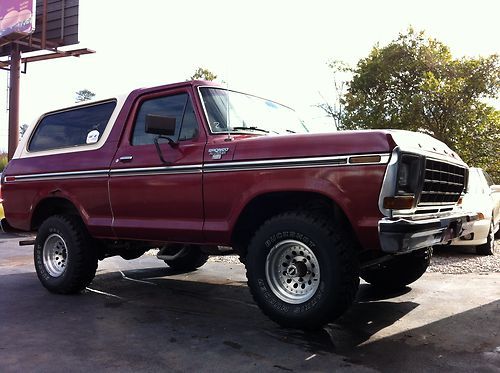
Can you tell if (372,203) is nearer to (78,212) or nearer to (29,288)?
(78,212)

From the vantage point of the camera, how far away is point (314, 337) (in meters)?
4.15

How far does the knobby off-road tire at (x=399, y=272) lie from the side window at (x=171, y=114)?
7.87ft

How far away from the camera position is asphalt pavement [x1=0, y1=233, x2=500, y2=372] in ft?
11.8

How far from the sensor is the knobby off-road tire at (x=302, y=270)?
3938 mm

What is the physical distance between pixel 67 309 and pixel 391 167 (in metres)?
3.60

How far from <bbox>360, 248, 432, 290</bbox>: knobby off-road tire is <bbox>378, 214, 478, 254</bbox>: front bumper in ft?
3.87

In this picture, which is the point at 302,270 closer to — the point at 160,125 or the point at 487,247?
the point at 160,125

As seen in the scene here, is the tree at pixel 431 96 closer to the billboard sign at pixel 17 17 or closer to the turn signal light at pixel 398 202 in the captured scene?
the turn signal light at pixel 398 202

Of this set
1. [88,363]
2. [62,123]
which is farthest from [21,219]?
[88,363]

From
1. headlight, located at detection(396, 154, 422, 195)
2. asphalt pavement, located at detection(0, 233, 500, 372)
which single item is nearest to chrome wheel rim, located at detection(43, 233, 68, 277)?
asphalt pavement, located at detection(0, 233, 500, 372)

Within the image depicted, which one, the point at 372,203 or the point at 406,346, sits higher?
the point at 372,203

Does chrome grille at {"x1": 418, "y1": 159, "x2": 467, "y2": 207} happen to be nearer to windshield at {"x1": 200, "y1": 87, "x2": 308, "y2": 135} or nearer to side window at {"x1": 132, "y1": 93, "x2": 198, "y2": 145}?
windshield at {"x1": 200, "y1": 87, "x2": 308, "y2": 135}

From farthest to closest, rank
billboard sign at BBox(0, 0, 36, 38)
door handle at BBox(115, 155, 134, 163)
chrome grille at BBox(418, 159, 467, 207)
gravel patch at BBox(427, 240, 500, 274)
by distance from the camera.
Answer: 1. billboard sign at BBox(0, 0, 36, 38)
2. gravel patch at BBox(427, 240, 500, 274)
3. door handle at BBox(115, 155, 134, 163)
4. chrome grille at BBox(418, 159, 467, 207)

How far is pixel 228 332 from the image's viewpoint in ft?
14.3
